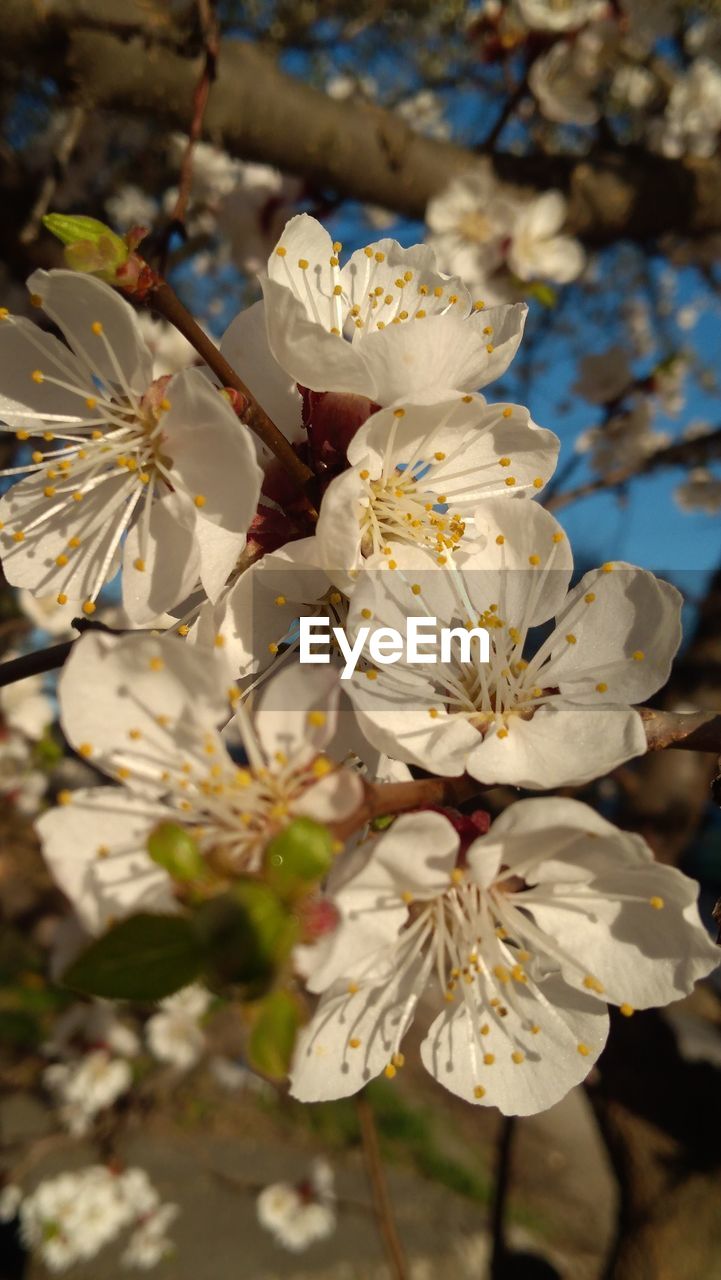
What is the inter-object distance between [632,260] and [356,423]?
18.4ft

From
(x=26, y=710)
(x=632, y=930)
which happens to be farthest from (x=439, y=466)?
(x=26, y=710)

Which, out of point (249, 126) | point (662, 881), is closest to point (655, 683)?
point (662, 881)

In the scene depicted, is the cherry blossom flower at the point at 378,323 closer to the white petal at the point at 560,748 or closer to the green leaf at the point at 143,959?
the white petal at the point at 560,748

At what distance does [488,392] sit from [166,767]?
2.85m

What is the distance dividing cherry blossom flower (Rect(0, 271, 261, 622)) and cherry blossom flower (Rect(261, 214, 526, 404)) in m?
0.09

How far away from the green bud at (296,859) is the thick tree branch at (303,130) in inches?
68.6

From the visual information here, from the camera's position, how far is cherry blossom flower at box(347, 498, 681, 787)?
2.16ft

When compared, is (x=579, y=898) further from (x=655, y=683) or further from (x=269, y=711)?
(x=269, y=711)

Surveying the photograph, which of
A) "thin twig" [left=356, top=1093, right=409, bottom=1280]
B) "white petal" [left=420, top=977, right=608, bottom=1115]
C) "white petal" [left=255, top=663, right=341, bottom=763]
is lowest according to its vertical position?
"thin twig" [left=356, top=1093, right=409, bottom=1280]

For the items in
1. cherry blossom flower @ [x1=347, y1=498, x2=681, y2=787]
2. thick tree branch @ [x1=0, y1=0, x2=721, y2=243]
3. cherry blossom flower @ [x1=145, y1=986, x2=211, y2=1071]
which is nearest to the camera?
cherry blossom flower @ [x1=347, y1=498, x2=681, y2=787]

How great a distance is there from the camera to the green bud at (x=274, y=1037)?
0.42 m

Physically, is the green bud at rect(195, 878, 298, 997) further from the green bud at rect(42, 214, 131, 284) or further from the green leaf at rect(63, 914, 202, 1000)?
the green bud at rect(42, 214, 131, 284)

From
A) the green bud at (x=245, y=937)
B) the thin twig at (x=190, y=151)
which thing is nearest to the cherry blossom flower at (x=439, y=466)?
the green bud at (x=245, y=937)

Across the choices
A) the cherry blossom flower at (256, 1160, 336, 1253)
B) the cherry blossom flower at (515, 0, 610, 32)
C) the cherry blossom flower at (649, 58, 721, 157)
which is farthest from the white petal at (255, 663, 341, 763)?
the cherry blossom flower at (256, 1160, 336, 1253)
